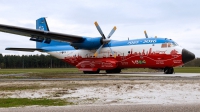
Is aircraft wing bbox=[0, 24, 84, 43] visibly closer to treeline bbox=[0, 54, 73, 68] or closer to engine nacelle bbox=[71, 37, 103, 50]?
engine nacelle bbox=[71, 37, 103, 50]

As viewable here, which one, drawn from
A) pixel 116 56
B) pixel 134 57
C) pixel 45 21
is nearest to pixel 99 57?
pixel 116 56

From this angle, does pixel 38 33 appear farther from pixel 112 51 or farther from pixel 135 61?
pixel 135 61

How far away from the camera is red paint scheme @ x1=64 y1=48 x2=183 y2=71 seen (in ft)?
95.2

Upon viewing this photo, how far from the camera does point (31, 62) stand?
11850 centimetres

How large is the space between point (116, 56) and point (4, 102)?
23925 millimetres

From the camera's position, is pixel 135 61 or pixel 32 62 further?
pixel 32 62

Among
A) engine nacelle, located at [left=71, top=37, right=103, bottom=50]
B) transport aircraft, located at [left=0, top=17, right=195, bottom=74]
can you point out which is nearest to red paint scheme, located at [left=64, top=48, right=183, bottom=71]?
transport aircraft, located at [left=0, top=17, right=195, bottom=74]

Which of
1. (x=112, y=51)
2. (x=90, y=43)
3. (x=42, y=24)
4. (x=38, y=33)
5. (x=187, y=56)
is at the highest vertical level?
(x=42, y=24)

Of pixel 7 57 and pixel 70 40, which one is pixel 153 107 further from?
pixel 7 57

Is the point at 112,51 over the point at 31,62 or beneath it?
over

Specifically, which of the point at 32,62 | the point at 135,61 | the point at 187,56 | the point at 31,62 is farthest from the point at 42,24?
the point at 31,62

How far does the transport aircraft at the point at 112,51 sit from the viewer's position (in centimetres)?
2904

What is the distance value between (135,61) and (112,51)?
329 centimetres

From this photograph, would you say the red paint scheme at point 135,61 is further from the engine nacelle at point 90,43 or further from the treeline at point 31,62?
the treeline at point 31,62
